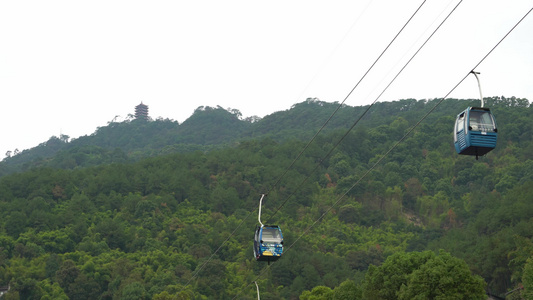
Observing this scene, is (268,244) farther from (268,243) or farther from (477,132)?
(477,132)

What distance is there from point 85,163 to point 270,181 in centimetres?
4747

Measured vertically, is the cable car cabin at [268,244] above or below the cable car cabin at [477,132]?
below

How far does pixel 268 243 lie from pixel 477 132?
35.7 ft

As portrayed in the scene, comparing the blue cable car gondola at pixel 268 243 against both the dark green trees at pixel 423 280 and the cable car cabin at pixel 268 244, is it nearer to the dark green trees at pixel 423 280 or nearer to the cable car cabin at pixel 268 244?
the cable car cabin at pixel 268 244

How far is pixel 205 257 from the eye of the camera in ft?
244

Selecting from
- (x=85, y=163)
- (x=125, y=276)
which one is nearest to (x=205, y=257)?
(x=125, y=276)

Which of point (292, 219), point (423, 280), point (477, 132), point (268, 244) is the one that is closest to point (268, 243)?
point (268, 244)

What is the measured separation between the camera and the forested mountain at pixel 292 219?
55531 millimetres

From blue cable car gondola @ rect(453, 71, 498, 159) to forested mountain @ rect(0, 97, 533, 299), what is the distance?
1629 centimetres

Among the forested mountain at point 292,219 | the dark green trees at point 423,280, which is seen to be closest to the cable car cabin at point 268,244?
the dark green trees at point 423,280

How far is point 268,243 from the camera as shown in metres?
27.3

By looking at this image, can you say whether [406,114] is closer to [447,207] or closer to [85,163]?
[447,207]

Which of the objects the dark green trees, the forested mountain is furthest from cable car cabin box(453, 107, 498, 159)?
the forested mountain

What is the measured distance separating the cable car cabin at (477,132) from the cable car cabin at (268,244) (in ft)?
33.0
